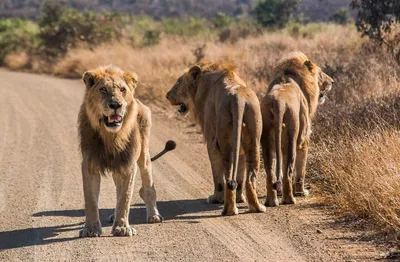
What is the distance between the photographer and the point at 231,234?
6719 millimetres

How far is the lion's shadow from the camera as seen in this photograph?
6730mm

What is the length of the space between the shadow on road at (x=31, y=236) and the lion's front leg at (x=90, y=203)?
0.63 feet

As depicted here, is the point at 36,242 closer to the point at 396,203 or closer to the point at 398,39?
the point at 396,203

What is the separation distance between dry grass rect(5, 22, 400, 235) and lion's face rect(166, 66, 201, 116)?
1.53 m

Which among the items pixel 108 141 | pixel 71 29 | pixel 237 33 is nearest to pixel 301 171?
pixel 108 141

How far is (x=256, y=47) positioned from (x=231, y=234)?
14.5 metres

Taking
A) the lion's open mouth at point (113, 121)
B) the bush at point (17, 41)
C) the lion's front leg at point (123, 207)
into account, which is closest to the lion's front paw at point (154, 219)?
the lion's front leg at point (123, 207)

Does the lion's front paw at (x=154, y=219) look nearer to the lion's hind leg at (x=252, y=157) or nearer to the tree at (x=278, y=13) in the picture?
the lion's hind leg at (x=252, y=157)

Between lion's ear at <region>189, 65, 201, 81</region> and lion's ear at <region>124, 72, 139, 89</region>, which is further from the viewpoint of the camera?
lion's ear at <region>189, 65, 201, 81</region>

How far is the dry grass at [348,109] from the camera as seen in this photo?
7125 mm

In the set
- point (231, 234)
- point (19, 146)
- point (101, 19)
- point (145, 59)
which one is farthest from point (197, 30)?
point (231, 234)

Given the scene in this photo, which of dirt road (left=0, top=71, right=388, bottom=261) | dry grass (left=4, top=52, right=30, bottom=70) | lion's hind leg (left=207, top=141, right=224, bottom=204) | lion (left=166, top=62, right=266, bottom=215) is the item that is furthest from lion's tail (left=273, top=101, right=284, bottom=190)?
dry grass (left=4, top=52, right=30, bottom=70)

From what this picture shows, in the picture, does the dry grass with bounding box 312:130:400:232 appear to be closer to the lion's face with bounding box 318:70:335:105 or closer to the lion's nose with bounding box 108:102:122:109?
the lion's face with bounding box 318:70:335:105

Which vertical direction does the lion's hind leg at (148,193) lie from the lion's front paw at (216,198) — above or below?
above
